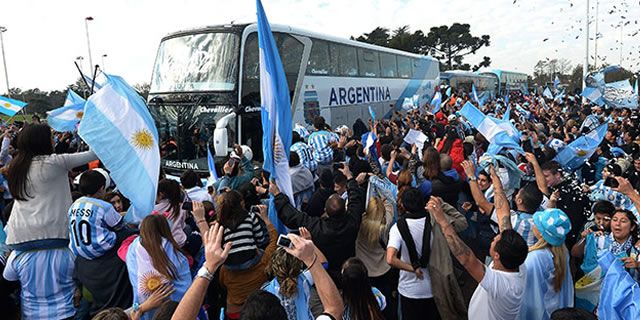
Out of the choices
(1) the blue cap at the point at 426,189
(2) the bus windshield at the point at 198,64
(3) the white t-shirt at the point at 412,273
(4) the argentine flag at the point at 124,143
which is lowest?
(3) the white t-shirt at the point at 412,273

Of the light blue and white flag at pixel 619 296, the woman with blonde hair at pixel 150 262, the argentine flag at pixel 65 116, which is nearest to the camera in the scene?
the light blue and white flag at pixel 619 296

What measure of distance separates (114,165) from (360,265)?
204 cm

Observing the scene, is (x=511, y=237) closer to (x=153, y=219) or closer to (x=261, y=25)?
(x=153, y=219)

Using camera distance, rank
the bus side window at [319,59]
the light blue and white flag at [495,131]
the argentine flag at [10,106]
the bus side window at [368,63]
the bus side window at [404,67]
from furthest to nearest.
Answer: the bus side window at [404,67], the bus side window at [368,63], the bus side window at [319,59], the argentine flag at [10,106], the light blue and white flag at [495,131]

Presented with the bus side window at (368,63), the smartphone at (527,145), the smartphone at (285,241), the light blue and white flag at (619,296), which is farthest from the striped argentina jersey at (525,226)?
the bus side window at (368,63)

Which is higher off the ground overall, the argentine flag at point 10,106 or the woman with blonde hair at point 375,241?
the argentine flag at point 10,106

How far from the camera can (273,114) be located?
4027 mm

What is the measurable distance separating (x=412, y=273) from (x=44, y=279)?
108 inches

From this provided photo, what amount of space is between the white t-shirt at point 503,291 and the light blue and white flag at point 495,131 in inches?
127

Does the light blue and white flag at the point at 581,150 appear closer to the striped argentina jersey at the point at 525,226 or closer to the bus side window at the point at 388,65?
the striped argentina jersey at the point at 525,226

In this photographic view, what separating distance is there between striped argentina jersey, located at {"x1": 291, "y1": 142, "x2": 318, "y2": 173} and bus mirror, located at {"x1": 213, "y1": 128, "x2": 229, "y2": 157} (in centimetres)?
251

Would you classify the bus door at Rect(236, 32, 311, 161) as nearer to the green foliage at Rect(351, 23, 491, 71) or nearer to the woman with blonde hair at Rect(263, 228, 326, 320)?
the woman with blonde hair at Rect(263, 228, 326, 320)

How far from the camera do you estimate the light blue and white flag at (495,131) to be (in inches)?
221

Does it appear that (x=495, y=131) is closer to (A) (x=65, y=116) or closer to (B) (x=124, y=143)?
(B) (x=124, y=143)
